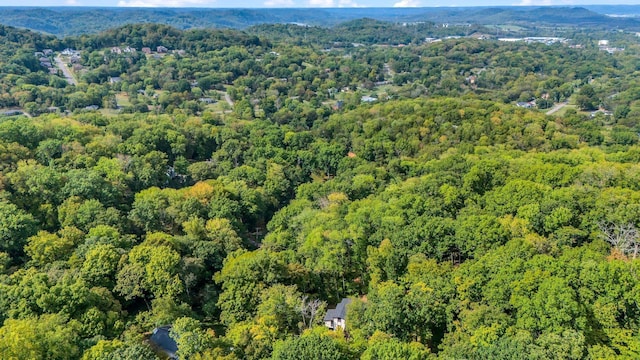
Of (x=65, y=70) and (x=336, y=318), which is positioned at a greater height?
(x=65, y=70)


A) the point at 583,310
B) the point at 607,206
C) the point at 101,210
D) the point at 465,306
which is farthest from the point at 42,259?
the point at 607,206

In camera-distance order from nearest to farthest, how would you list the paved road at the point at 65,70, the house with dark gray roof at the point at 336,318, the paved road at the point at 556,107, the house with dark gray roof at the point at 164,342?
the house with dark gray roof at the point at 164,342, the house with dark gray roof at the point at 336,318, the paved road at the point at 65,70, the paved road at the point at 556,107

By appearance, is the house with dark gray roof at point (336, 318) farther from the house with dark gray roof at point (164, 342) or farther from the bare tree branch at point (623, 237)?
the bare tree branch at point (623, 237)

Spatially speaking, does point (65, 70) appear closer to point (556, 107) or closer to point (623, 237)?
point (556, 107)

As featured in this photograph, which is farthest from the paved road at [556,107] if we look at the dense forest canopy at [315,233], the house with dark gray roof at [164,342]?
the house with dark gray roof at [164,342]

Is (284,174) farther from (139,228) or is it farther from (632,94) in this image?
(632,94)

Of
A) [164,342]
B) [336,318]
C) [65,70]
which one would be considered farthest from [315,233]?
[65,70]
